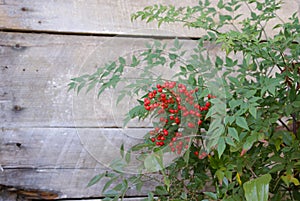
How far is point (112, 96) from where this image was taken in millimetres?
853

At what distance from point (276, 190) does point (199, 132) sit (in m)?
0.24

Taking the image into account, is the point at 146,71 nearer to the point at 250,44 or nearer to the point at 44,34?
the point at 250,44

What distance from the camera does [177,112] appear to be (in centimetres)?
80

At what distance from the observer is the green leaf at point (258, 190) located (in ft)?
2.46

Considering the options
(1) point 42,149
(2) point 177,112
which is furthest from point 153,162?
(1) point 42,149

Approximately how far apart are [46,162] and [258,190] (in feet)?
2.20

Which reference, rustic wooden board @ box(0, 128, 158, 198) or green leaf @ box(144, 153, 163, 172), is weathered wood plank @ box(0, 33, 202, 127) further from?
green leaf @ box(144, 153, 163, 172)

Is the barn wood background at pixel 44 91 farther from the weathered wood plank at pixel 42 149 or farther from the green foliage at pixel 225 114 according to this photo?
the green foliage at pixel 225 114

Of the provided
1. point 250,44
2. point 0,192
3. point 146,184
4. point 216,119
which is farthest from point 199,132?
point 0,192

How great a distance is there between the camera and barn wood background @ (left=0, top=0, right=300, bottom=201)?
1.20 meters

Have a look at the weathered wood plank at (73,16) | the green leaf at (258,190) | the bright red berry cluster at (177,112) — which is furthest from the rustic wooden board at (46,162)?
the green leaf at (258,190)

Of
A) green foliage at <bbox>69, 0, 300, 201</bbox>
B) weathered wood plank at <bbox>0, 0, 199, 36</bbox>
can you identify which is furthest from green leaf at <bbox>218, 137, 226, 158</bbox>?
weathered wood plank at <bbox>0, 0, 199, 36</bbox>

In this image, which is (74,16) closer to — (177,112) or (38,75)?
(38,75)

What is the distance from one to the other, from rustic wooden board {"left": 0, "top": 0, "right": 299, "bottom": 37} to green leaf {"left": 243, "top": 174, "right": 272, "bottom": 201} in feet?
1.84
